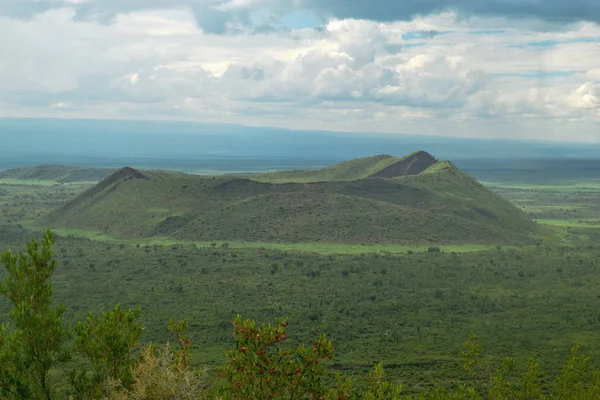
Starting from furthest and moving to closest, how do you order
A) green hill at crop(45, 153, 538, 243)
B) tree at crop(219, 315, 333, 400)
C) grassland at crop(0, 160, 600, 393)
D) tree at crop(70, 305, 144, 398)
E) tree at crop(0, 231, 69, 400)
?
green hill at crop(45, 153, 538, 243), grassland at crop(0, 160, 600, 393), tree at crop(70, 305, 144, 398), tree at crop(0, 231, 69, 400), tree at crop(219, 315, 333, 400)

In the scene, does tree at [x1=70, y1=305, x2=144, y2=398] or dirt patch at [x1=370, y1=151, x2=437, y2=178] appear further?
dirt patch at [x1=370, y1=151, x2=437, y2=178]

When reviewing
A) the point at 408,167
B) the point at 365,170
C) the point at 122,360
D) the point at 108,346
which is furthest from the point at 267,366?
the point at 365,170

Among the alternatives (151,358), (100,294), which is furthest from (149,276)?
(151,358)

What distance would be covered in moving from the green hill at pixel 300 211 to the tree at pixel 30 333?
80.0 metres

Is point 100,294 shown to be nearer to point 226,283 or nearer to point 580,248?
point 226,283

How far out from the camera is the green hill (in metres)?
104

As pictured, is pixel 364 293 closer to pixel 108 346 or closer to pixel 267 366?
pixel 108 346

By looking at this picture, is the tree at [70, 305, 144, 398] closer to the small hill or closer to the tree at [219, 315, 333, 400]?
the tree at [219, 315, 333, 400]

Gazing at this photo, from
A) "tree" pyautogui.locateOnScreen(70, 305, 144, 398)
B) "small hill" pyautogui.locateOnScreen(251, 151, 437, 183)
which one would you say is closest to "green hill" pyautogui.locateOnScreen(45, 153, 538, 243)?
"small hill" pyautogui.locateOnScreen(251, 151, 437, 183)

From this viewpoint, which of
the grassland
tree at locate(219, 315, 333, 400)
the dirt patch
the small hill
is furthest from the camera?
the small hill

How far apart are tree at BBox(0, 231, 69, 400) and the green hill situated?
80.0 metres

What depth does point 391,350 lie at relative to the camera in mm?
47750

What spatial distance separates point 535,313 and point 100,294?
42082 mm

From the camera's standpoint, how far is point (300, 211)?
110500 mm
